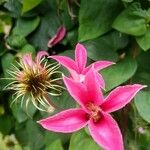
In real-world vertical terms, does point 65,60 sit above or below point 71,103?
above

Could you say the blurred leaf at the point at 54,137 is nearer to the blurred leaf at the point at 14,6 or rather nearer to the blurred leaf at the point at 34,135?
the blurred leaf at the point at 34,135

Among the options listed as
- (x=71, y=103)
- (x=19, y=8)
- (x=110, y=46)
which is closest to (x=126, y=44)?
(x=110, y=46)

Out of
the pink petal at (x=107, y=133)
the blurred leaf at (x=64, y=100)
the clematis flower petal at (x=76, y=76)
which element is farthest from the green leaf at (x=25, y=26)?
the pink petal at (x=107, y=133)

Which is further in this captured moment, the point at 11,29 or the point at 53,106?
the point at 11,29

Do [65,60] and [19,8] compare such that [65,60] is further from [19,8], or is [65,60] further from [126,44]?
[19,8]

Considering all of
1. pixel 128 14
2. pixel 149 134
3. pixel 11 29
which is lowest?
pixel 149 134

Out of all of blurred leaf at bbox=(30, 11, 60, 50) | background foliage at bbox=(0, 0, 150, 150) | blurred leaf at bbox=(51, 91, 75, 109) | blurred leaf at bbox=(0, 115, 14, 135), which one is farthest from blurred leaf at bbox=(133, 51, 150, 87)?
blurred leaf at bbox=(0, 115, 14, 135)
